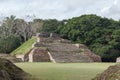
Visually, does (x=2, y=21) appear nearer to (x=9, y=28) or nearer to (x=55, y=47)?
(x=9, y=28)

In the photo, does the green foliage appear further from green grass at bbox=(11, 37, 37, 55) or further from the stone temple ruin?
green grass at bbox=(11, 37, 37, 55)

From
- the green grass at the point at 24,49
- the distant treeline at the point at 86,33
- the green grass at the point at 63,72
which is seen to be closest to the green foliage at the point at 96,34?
the distant treeline at the point at 86,33

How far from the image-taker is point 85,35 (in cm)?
8200

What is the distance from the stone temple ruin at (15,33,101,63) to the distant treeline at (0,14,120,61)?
18.3 ft

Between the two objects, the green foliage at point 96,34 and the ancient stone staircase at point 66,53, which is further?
the green foliage at point 96,34

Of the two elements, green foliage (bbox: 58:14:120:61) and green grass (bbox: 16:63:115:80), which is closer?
green grass (bbox: 16:63:115:80)

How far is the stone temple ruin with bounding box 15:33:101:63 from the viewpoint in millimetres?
65688

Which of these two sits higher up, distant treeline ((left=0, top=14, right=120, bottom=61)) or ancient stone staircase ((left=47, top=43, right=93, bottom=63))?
distant treeline ((left=0, top=14, right=120, bottom=61))

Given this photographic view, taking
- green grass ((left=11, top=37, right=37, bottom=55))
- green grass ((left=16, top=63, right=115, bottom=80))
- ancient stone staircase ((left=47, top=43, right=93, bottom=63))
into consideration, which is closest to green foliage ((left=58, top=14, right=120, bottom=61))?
ancient stone staircase ((left=47, top=43, right=93, bottom=63))

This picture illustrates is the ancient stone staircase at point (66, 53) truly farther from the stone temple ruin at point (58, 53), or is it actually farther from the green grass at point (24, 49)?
the green grass at point (24, 49)

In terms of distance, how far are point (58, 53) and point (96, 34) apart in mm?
16827

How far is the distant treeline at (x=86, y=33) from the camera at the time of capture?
251 feet

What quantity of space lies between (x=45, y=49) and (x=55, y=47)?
9.32 ft

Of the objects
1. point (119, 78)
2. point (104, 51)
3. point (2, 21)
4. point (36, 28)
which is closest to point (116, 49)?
point (104, 51)
